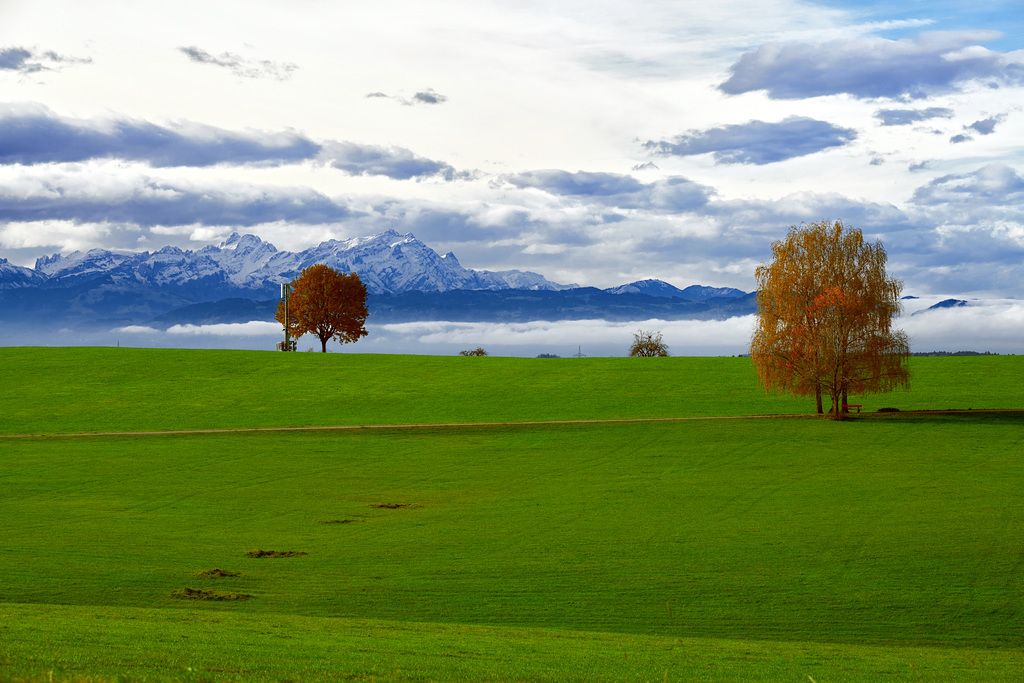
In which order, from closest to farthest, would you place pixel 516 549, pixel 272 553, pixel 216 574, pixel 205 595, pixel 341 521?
1. pixel 205 595
2. pixel 216 574
3. pixel 272 553
4. pixel 516 549
5. pixel 341 521

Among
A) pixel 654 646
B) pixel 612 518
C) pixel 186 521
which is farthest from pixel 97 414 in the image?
pixel 654 646

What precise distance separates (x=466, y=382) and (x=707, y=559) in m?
49.4

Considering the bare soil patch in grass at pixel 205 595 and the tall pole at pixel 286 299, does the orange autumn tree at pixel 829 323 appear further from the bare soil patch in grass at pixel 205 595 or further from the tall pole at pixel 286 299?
the tall pole at pixel 286 299

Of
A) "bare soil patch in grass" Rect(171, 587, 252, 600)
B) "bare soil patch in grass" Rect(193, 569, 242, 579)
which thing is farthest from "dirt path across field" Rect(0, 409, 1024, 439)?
"bare soil patch in grass" Rect(171, 587, 252, 600)

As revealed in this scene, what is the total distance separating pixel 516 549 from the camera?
2400 cm

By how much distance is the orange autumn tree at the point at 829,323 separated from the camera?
53438 millimetres

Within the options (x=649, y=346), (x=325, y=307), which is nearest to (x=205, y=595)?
(x=325, y=307)

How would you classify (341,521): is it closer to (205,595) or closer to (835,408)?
(205,595)

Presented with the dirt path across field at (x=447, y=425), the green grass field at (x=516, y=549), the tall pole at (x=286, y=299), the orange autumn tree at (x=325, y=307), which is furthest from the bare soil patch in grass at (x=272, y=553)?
the orange autumn tree at (x=325, y=307)

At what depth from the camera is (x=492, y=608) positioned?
19234mm

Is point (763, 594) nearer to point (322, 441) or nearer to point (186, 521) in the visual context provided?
point (186, 521)

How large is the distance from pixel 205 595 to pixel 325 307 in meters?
89.6

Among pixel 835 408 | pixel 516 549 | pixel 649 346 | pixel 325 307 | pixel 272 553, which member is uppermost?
pixel 325 307

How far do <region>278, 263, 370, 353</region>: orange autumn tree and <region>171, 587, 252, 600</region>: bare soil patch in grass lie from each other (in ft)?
288
